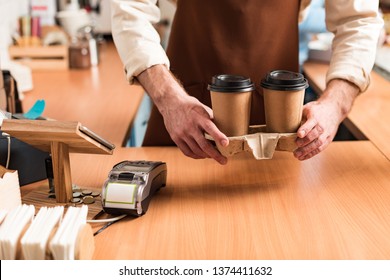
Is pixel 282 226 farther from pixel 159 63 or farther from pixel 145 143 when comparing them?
pixel 145 143

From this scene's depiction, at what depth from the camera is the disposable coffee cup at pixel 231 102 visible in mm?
1096

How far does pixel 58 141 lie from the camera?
43.4 inches

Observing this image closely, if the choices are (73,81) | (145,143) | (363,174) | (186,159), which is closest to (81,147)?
(186,159)

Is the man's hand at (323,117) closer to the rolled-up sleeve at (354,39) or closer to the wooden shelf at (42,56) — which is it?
the rolled-up sleeve at (354,39)

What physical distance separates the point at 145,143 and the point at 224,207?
0.52 meters

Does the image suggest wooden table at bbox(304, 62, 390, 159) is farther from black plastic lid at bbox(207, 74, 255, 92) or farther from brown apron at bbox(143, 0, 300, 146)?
black plastic lid at bbox(207, 74, 255, 92)

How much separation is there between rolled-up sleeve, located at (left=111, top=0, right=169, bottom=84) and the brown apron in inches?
5.9

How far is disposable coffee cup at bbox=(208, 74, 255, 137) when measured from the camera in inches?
43.1

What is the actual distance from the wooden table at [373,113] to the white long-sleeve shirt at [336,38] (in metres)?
0.26

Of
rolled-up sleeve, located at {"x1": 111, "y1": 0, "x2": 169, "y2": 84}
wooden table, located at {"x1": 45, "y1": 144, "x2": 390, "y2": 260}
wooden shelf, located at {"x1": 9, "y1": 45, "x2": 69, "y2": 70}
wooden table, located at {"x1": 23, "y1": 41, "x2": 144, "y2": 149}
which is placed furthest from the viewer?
wooden shelf, located at {"x1": 9, "y1": 45, "x2": 69, "y2": 70}

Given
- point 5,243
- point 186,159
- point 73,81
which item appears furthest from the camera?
point 73,81

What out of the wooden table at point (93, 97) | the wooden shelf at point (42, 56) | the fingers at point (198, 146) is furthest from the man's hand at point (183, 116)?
the wooden shelf at point (42, 56)

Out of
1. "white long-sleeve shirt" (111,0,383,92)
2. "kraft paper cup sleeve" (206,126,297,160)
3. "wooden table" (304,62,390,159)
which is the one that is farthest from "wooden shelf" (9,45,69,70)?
"kraft paper cup sleeve" (206,126,297,160)

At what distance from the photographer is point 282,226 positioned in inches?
41.5
